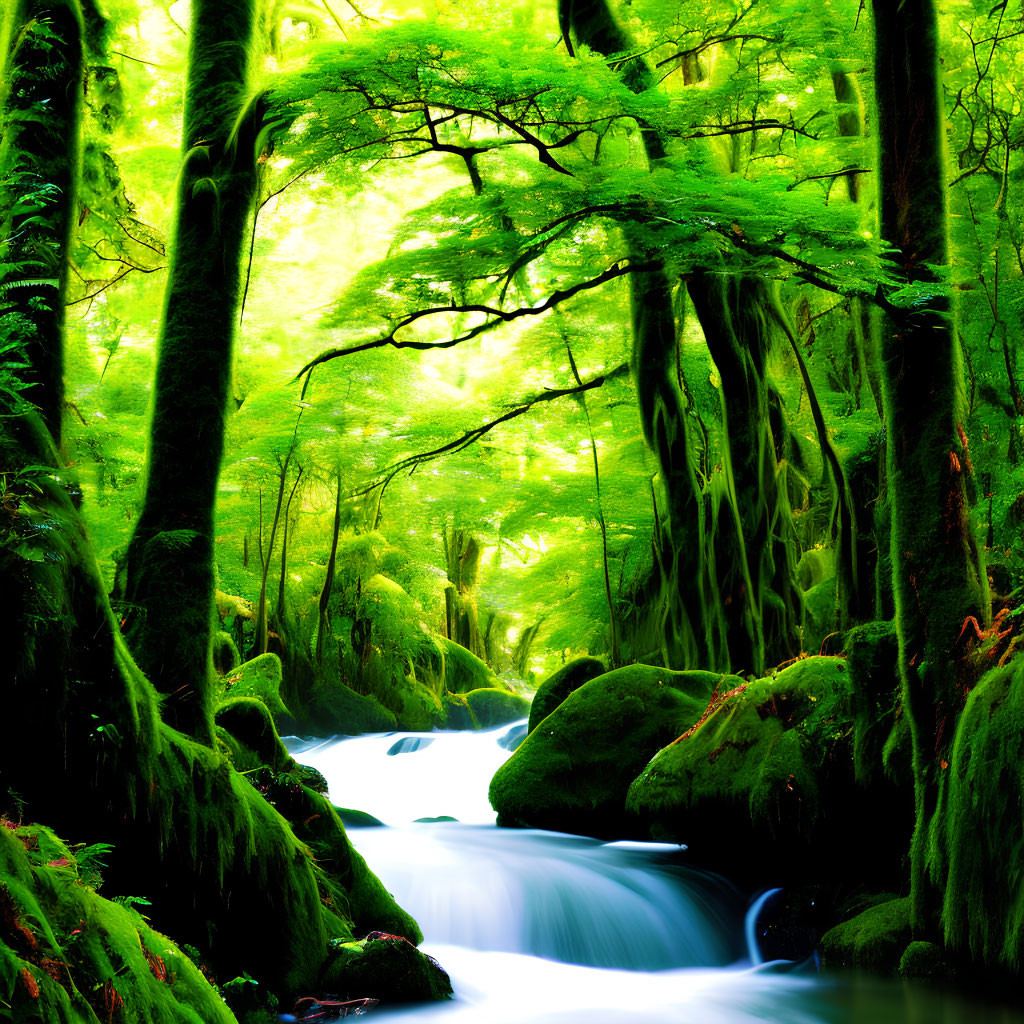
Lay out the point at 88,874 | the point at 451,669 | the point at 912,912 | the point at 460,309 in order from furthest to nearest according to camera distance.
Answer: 1. the point at 451,669
2. the point at 460,309
3. the point at 912,912
4. the point at 88,874

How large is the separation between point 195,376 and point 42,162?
1081mm

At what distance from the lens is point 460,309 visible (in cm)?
629

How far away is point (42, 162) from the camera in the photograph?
3322 millimetres

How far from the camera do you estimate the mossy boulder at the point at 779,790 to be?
16.4 feet

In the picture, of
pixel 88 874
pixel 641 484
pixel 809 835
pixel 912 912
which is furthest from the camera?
pixel 641 484

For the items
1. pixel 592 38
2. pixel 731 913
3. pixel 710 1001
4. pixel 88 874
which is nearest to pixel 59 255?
pixel 88 874

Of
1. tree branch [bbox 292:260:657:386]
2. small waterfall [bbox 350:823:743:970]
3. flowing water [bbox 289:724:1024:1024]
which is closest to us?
flowing water [bbox 289:724:1024:1024]

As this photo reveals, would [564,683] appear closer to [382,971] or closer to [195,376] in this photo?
[382,971]

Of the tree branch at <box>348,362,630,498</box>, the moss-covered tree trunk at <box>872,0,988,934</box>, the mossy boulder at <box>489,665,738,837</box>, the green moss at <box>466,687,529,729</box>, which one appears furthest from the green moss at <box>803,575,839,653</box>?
the green moss at <box>466,687,529,729</box>

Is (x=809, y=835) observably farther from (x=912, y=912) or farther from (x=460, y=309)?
(x=460, y=309)

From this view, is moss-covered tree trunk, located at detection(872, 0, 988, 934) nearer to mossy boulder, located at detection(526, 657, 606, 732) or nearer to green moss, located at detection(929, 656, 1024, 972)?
green moss, located at detection(929, 656, 1024, 972)

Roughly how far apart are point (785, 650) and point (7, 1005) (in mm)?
7148

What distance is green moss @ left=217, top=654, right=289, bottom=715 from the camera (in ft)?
23.3

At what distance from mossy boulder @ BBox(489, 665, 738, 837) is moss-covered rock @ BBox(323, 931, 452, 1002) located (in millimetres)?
3197
